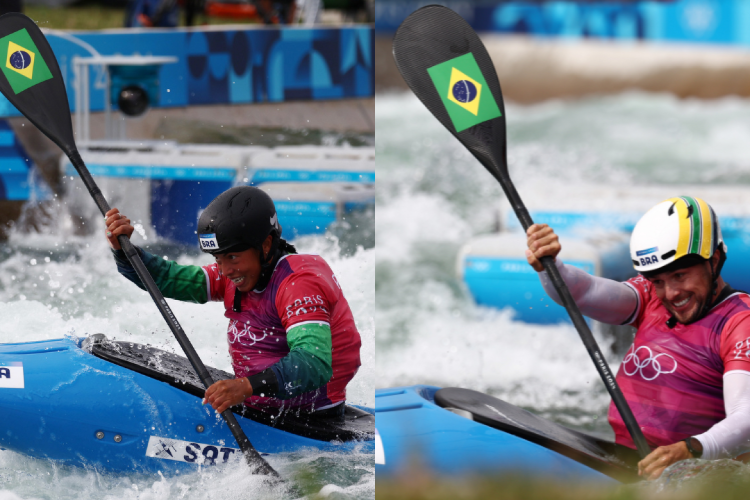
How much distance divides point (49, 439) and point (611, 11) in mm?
16420

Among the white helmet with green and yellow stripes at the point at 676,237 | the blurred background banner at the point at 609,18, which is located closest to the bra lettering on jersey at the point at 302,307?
the white helmet with green and yellow stripes at the point at 676,237

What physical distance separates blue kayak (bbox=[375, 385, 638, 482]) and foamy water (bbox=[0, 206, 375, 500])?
0.24 m

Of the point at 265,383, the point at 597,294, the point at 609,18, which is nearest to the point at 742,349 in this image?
the point at 597,294

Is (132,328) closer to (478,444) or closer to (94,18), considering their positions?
(478,444)

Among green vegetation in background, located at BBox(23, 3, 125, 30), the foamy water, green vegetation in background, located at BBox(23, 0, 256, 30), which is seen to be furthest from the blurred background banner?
the foamy water

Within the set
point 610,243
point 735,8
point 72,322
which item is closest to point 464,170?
point 610,243

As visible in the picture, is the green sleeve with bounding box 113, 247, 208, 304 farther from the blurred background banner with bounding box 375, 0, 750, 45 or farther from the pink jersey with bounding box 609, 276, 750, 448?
the blurred background banner with bounding box 375, 0, 750, 45

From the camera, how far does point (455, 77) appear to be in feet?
9.24

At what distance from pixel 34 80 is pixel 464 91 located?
154 centimetres

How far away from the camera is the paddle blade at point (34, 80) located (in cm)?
279

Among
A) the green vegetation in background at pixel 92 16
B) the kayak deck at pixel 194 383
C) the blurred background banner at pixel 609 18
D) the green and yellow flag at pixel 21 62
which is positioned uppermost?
the blurred background banner at pixel 609 18

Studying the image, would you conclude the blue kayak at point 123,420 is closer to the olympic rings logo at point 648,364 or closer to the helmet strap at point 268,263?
the helmet strap at point 268,263

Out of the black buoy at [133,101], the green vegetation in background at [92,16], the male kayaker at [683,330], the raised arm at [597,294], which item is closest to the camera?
the male kayaker at [683,330]

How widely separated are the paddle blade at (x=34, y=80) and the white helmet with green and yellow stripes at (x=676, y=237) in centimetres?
198
